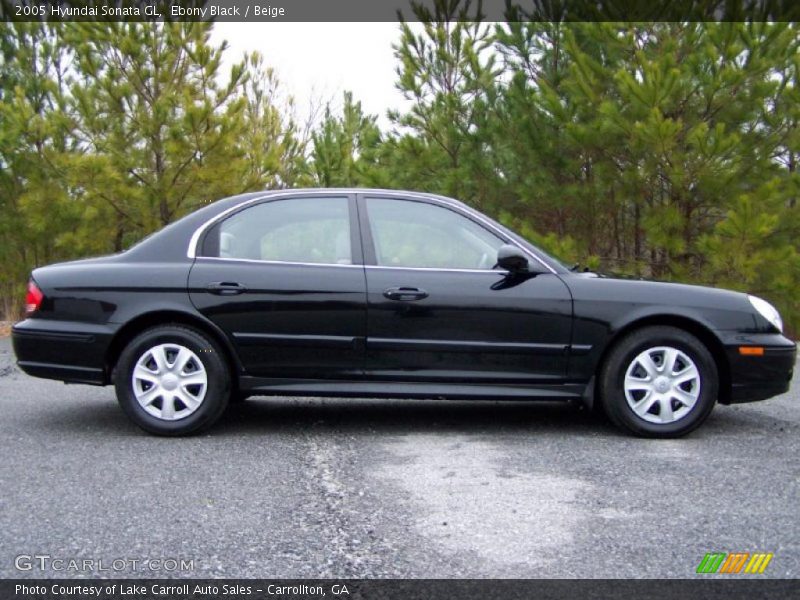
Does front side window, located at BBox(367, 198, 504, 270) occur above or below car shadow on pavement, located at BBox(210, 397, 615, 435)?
above

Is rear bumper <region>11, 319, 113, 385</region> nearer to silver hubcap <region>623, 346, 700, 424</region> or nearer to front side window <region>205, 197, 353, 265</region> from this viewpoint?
front side window <region>205, 197, 353, 265</region>

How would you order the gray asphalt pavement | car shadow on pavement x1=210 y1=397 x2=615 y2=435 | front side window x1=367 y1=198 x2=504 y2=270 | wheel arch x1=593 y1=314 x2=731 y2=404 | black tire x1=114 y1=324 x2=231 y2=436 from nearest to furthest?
1. the gray asphalt pavement
2. black tire x1=114 y1=324 x2=231 y2=436
3. wheel arch x1=593 y1=314 x2=731 y2=404
4. front side window x1=367 y1=198 x2=504 y2=270
5. car shadow on pavement x1=210 y1=397 x2=615 y2=435

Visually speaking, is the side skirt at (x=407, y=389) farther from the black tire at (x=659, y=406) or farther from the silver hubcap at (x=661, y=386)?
the silver hubcap at (x=661, y=386)

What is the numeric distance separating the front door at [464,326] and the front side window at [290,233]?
312 millimetres

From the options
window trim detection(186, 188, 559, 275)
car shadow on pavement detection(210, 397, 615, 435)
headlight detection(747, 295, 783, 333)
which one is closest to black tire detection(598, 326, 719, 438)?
car shadow on pavement detection(210, 397, 615, 435)

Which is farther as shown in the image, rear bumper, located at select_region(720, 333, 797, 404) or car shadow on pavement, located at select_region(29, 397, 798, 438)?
car shadow on pavement, located at select_region(29, 397, 798, 438)

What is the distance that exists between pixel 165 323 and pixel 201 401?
54 centimetres

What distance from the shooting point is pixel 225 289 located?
5.23 m

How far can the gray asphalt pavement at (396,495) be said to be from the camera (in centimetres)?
312

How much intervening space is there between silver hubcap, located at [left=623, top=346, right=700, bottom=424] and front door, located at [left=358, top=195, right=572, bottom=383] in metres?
0.44

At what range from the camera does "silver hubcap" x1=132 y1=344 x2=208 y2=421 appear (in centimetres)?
515

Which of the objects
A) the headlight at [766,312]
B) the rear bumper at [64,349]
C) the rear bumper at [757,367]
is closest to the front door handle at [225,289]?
the rear bumper at [64,349]

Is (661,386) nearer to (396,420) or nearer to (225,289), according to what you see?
(396,420)

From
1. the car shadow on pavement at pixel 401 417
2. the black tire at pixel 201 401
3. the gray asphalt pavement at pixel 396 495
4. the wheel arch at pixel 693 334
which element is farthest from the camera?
the car shadow on pavement at pixel 401 417
